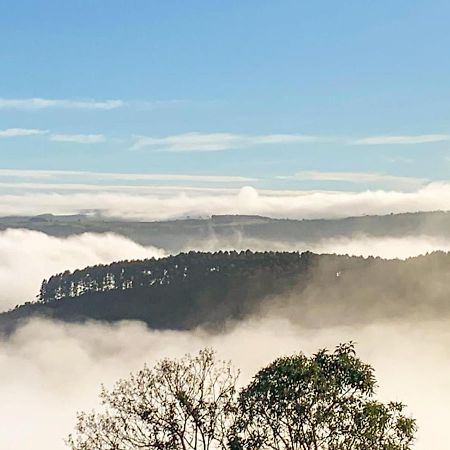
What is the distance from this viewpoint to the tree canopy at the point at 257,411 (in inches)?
1400

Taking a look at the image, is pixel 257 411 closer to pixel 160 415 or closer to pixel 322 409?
pixel 322 409

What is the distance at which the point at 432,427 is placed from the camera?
641 feet

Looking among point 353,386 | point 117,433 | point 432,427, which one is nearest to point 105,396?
point 117,433

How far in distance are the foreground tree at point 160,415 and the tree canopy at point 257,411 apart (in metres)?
0.05

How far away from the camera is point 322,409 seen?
1410 inches

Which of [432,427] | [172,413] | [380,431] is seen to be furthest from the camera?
[432,427]

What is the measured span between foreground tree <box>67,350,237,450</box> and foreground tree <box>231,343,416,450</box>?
2.17 meters

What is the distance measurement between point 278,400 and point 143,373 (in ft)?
24.2

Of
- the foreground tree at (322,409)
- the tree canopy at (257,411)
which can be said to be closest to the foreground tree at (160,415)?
the tree canopy at (257,411)

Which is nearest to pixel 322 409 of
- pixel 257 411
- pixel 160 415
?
pixel 257 411

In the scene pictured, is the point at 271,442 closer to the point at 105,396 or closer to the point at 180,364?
the point at 180,364

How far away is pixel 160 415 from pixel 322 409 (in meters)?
8.42

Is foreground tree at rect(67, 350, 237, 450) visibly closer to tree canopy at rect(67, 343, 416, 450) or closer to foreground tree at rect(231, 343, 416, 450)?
tree canopy at rect(67, 343, 416, 450)

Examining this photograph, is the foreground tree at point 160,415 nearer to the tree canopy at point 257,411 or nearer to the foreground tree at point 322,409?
the tree canopy at point 257,411
